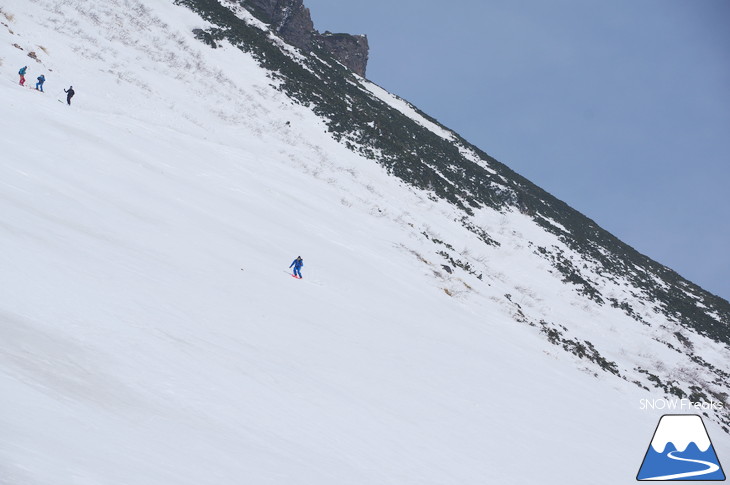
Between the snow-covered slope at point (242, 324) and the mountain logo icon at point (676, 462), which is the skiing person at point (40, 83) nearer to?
the snow-covered slope at point (242, 324)

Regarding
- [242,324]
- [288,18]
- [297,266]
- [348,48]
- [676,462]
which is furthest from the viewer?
[348,48]

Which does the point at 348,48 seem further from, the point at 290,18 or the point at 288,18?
the point at 288,18

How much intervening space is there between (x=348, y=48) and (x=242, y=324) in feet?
235

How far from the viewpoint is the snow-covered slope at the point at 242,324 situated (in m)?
4.15

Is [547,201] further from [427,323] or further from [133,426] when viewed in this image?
[133,426]

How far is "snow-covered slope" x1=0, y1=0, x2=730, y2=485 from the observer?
4.15 meters

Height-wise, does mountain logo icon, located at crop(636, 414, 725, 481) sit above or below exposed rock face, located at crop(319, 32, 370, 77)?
below

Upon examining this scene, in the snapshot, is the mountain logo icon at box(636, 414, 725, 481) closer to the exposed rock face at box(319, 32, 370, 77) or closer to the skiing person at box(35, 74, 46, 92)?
the skiing person at box(35, 74, 46, 92)

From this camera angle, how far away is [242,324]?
769 centimetres

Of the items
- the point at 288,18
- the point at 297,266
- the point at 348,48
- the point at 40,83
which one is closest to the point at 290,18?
the point at 288,18

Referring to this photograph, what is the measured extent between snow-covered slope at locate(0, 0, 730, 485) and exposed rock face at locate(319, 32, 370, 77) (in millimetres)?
46498

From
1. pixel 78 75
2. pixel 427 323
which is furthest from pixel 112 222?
pixel 78 75

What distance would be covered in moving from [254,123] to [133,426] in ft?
87.1

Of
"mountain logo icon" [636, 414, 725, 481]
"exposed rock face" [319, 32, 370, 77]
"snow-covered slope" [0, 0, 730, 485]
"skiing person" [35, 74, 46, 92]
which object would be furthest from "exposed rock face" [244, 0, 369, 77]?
"mountain logo icon" [636, 414, 725, 481]
